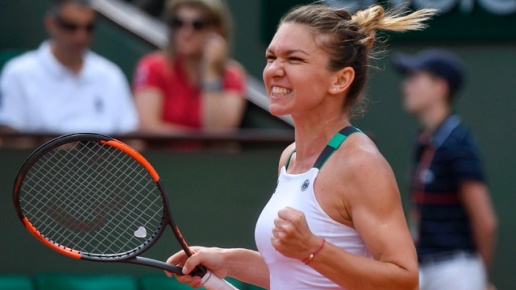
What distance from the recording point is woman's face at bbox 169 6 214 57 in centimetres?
588

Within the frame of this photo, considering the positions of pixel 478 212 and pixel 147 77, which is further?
pixel 147 77

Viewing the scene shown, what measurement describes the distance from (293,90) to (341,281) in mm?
517

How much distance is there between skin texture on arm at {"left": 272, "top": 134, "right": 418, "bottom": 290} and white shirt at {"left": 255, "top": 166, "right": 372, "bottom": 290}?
0.09 feet

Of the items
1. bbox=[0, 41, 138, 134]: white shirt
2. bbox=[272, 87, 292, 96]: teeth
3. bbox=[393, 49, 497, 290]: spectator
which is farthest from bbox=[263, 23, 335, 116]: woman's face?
bbox=[0, 41, 138, 134]: white shirt

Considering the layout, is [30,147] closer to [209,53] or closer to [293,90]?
[209,53]

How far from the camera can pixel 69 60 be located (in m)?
5.94

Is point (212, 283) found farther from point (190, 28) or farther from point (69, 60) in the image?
point (69, 60)

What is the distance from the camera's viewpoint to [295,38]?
3012 mm

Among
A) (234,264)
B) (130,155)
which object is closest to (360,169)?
(234,264)

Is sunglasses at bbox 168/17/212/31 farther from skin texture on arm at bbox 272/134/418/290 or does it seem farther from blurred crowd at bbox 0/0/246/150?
skin texture on arm at bbox 272/134/418/290

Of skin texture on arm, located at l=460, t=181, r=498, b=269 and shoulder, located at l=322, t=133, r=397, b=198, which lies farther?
skin texture on arm, located at l=460, t=181, r=498, b=269

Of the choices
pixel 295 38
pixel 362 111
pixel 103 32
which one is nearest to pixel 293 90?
pixel 295 38

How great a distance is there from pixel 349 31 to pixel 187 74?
2.95 m

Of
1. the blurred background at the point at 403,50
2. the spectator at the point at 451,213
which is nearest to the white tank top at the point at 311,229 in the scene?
the spectator at the point at 451,213
